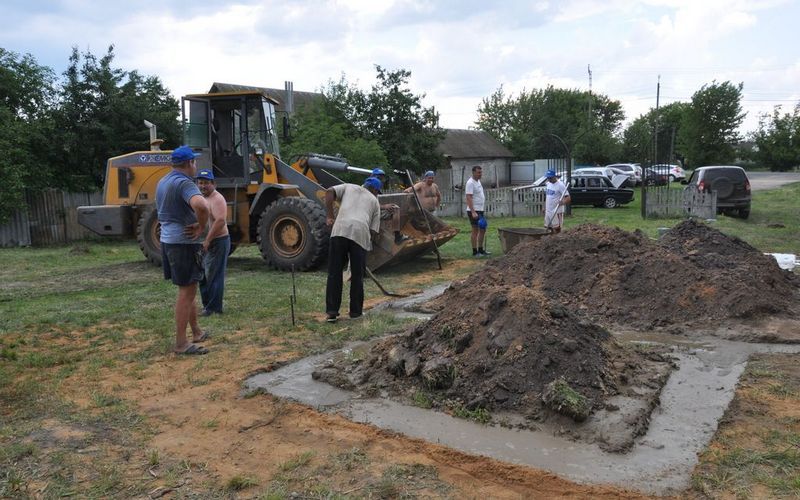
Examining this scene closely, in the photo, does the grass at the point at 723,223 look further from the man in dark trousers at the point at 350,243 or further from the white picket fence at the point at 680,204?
the man in dark trousers at the point at 350,243

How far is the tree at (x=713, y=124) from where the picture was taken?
1892 inches

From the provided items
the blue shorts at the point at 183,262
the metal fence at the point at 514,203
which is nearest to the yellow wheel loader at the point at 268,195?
the blue shorts at the point at 183,262

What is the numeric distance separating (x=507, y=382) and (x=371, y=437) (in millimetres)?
1116

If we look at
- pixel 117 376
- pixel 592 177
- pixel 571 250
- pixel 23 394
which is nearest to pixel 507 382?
pixel 117 376

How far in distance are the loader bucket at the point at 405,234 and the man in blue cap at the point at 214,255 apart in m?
3.18

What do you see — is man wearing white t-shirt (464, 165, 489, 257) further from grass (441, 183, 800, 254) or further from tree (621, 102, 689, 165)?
tree (621, 102, 689, 165)

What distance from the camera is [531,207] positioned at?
24703 millimetres

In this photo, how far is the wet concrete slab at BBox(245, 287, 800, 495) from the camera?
3666 millimetres

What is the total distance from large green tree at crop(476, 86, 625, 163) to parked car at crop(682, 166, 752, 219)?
2185 centimetres

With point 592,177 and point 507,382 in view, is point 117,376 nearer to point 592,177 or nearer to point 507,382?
point 507,382

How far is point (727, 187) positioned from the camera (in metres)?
20.1

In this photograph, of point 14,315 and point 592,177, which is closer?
point 14,315

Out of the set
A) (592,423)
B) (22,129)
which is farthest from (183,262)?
(22,129)

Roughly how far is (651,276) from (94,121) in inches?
776
